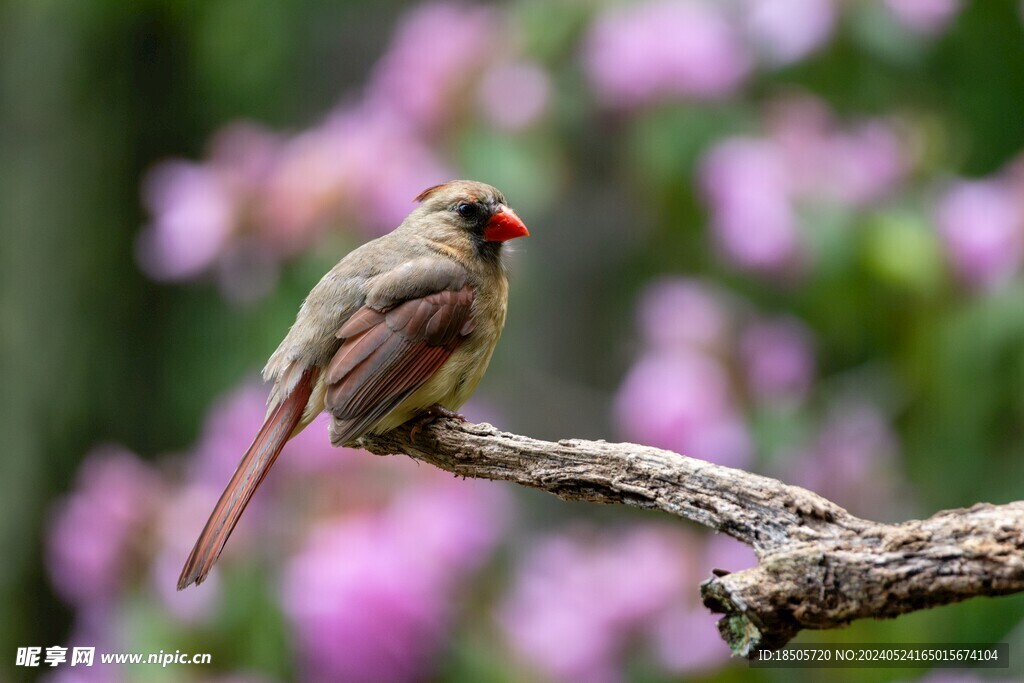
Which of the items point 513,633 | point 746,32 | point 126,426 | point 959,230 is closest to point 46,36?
point 126,426

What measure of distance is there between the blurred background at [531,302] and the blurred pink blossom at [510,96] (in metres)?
0.01

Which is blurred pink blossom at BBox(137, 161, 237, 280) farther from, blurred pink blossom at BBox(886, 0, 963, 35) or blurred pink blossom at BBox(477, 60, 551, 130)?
blurred pink blossom at BBox(886, 0, 963, 35)

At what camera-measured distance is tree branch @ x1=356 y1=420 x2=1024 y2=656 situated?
1.75 meters

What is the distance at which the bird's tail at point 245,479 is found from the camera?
238 centimetres

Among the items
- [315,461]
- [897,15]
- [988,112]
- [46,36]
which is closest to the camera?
[315,461]

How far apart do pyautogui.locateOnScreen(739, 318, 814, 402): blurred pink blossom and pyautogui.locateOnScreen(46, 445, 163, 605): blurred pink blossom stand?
6.45ft

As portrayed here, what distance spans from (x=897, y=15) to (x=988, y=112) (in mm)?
935

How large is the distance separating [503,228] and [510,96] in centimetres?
104

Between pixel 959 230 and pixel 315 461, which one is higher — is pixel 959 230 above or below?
above

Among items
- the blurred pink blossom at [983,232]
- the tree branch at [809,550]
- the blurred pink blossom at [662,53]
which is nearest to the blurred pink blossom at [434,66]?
the blurred pink blossom at [662,53]

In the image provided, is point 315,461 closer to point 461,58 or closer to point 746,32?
point 461,58

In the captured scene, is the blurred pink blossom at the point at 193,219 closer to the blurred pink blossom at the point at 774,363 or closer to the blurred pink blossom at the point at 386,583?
the blurred pink blossom at the point at 386,583

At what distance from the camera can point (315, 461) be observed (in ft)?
12.2

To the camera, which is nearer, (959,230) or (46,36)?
(959,230)
